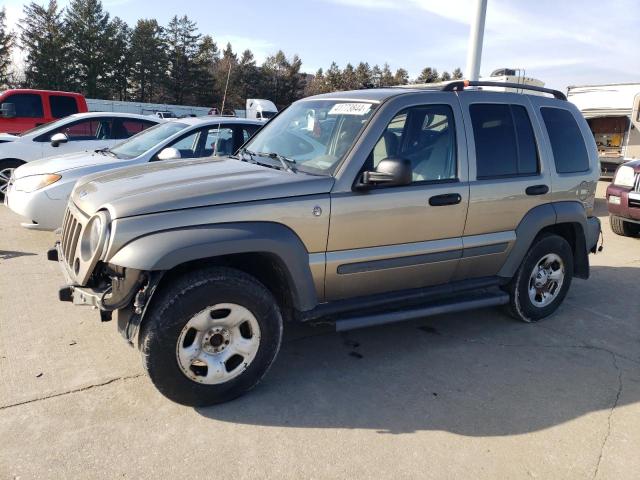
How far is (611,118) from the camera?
703 inches

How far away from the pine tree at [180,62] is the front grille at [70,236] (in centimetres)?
5986

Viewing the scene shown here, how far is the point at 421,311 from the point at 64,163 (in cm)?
501

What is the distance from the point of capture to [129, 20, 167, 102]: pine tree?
56.4 m

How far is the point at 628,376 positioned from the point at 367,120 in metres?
2.73

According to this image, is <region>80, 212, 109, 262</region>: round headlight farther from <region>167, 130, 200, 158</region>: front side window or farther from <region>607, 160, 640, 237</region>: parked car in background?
<region>607, 160, 640, 237</region>: parked car in background

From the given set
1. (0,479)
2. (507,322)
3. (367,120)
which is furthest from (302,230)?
(507,322)

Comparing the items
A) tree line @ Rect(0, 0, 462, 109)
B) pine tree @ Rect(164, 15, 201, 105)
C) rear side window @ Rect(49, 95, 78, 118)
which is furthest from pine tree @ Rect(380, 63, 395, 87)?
rear side window @ Rect(49, 95, 78, 118)

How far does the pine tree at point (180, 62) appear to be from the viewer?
5928 centimetres

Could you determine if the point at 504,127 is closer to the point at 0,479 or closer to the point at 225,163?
the point at 225,163

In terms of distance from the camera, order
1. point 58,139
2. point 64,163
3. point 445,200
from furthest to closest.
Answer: point 58,139
point 64,163
point 445,200

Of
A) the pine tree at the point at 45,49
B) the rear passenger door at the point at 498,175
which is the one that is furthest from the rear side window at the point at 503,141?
the pine tree at the point at 45,49

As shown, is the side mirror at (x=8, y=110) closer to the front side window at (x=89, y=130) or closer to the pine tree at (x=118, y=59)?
the front side window at (x=89, y=130)

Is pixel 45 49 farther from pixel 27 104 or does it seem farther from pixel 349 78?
pixel 27 104

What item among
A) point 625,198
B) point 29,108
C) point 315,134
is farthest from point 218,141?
point 29,108
